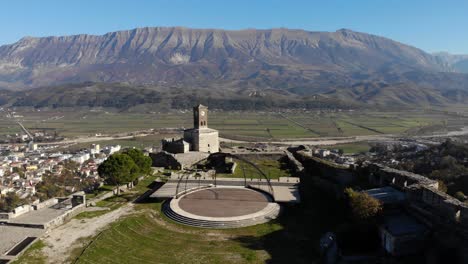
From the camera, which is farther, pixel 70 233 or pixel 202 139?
pixel 202 139

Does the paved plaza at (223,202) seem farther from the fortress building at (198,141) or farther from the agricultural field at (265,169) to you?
the fortress building at (198,141)

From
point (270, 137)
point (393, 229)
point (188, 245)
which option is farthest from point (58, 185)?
point (270, 137)

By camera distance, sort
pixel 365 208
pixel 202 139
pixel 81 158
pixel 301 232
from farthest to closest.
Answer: pixel 81 158
pixel 202 139
pixel 301 232
pixel 365 208

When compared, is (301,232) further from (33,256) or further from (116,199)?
(33,256)

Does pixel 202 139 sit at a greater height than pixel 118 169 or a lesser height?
greater

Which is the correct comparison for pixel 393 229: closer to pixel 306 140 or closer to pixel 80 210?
pixel 80 210

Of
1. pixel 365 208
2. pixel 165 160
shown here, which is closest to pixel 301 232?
pixel 365 208

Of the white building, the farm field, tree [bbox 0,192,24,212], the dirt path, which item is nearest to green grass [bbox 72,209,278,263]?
the dirt path
